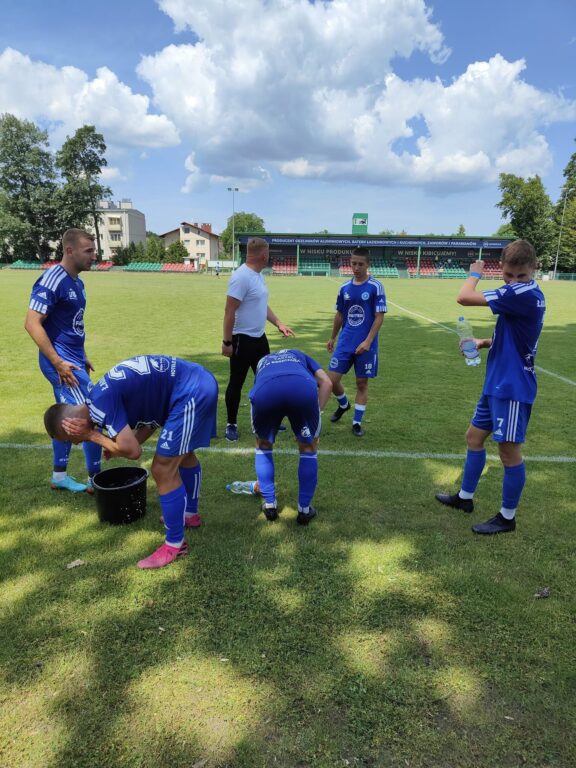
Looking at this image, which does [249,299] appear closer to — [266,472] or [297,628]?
[266,472]

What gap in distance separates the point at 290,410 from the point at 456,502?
171 cm

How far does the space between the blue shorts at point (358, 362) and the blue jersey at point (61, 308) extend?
3069 mm

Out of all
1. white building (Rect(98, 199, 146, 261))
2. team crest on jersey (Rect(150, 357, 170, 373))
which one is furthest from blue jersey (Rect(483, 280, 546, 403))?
white building (Rect(98, 199, 146, 261))

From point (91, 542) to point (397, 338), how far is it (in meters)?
10.5

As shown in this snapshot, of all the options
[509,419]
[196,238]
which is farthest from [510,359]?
[196,238]

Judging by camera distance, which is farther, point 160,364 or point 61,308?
point 61,308

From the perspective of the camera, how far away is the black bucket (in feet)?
11.9

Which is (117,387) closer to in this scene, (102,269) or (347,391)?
(347,391)

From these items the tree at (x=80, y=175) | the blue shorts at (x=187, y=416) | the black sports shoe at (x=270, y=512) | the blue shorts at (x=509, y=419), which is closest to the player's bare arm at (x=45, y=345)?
the blue shorts at (x=187, y=416)

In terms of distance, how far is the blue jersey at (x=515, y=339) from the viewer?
3.25m

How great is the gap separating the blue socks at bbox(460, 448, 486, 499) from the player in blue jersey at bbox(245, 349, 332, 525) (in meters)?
1.30

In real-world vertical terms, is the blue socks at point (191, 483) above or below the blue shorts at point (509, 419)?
below

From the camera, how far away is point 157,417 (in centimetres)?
320

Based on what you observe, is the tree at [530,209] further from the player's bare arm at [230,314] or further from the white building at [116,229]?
the player's bare arm at [230,314]
